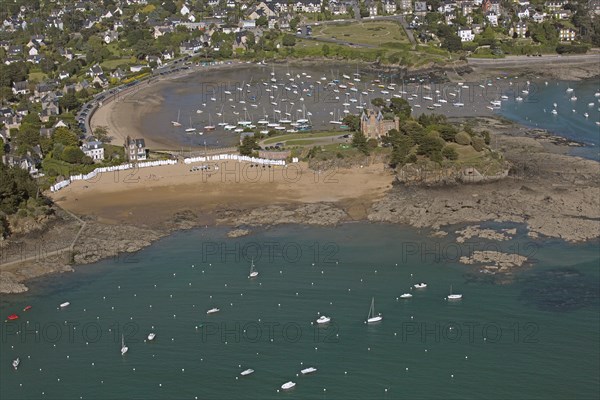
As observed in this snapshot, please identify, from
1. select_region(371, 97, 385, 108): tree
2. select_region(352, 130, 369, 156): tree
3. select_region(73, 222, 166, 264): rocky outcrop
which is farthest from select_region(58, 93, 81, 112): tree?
select_region(73, 222, 166, 264): rocky outcrop

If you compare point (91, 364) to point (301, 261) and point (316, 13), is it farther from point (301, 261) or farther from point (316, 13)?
point (316, 13)

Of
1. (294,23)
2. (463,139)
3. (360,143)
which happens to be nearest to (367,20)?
(294,23)

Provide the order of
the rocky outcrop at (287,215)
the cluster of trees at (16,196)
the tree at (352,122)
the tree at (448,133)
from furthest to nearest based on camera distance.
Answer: the tree at (352,122) < the tree at (448,133) < the rocky outcrop at (287,215) < the cluster of trees at (16,196)

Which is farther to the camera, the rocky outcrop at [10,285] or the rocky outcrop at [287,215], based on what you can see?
the rocky outcrop at [287,215]

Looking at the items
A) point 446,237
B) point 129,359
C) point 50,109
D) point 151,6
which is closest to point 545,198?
point 446,237

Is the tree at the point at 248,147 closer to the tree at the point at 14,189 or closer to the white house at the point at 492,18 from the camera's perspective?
the tree at the point at 14,189

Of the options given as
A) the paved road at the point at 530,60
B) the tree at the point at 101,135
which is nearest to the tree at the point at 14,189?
the tree at the point at 101,135

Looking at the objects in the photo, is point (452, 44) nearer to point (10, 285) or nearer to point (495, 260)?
point (495, 260)
